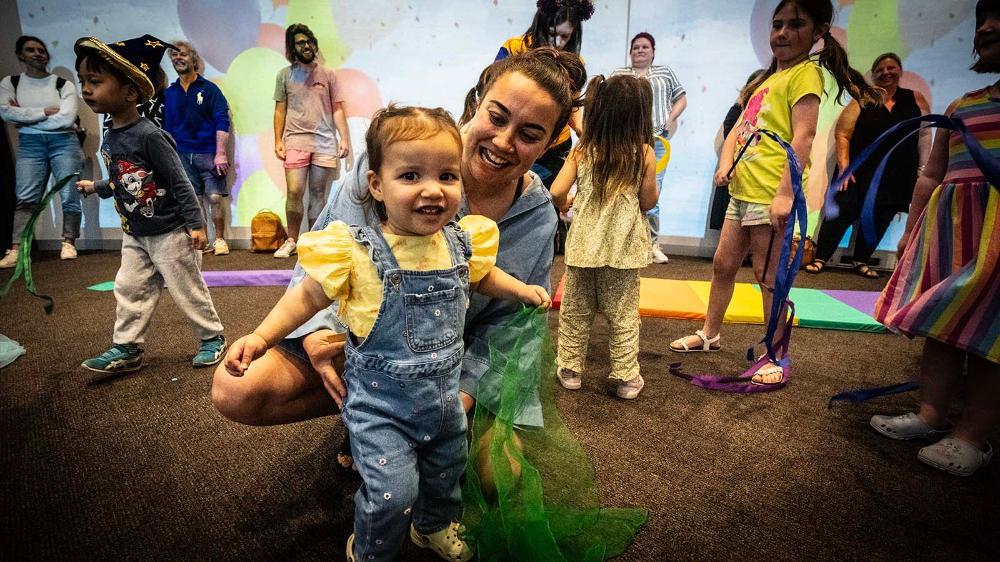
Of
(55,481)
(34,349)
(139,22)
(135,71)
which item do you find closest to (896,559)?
(55,481)

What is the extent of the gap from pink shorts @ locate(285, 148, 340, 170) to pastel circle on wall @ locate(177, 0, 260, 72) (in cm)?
138

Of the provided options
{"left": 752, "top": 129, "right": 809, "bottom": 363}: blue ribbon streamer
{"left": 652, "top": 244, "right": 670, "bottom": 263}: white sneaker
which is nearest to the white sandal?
{"left": 752, "top": 129, "right": 809, "bottom": 363}: blue ribbon streamer

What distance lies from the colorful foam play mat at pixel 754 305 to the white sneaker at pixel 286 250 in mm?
2796

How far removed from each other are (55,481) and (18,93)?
428 cm

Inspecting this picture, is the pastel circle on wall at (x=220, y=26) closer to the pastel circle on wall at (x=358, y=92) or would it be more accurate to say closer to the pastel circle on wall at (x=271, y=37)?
the pastel circle on wall at (x=271, y=37)

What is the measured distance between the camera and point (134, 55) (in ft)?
6.36

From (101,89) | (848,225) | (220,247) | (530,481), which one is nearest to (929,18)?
(848,225)

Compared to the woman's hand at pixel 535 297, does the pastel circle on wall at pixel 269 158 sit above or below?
above

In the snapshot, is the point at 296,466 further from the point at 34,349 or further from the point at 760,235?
the point at 760,235

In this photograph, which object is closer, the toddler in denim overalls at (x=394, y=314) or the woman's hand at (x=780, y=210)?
the toddler in denim overalls at (x=394, y=314)

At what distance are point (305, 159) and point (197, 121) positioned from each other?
1.00 meters

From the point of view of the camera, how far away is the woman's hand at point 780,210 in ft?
6.21

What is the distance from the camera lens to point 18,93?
155 inches

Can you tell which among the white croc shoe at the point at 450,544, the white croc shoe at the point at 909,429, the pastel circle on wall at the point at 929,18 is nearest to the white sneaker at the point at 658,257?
the pastel circle on wall at the point at 929,18
